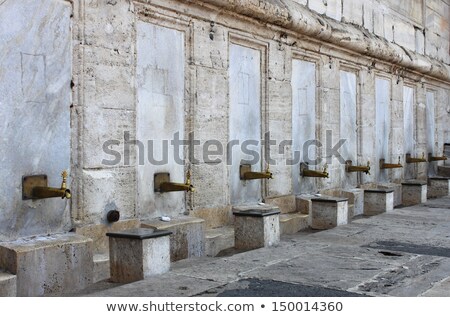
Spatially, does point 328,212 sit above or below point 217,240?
above

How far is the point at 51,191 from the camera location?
15.3 feet

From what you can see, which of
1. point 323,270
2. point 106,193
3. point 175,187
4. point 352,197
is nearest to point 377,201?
point 352,197

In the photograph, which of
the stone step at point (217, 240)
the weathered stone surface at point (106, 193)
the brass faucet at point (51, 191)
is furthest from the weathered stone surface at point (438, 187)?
the brass faucet at point (51, 191)

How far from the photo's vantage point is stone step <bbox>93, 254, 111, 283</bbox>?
4.87 m

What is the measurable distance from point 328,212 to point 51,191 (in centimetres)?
411

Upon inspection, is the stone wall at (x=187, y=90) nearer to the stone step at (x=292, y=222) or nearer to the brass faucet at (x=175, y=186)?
the brass faucet at (x=175, y=186)

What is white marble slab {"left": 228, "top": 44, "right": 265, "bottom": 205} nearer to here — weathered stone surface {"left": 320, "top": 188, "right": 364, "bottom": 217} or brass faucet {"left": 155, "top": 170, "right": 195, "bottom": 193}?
brass faucet {"left": 155, "top": 170, "right": 195, "bottom": 193}

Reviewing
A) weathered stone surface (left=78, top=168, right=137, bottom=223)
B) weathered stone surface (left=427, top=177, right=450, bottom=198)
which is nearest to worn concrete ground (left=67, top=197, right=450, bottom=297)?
weathered stone surface (left=78, top=168, right=137, bottom=223)

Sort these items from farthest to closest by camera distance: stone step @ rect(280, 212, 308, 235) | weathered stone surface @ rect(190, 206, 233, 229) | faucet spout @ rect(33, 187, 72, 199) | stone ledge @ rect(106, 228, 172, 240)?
stone step @ rect(280, 212, 308, 235) < weathered stone surface @ rect(190, 206, 233, 229) < faucet spout @ rect(33, 187, 72, 199) < stone ledge @ rect(106, 228, 172, 240)

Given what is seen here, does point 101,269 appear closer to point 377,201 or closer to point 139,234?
point 139,234

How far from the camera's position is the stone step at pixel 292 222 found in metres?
7.31
